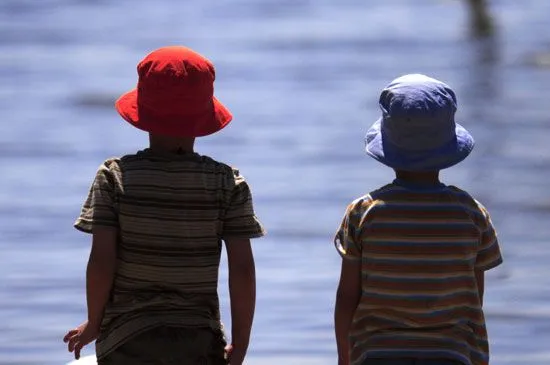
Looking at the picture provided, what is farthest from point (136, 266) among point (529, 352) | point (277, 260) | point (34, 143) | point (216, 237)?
point (34, 143)

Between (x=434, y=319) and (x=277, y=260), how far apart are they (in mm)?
4196

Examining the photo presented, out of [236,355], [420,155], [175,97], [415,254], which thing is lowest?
[236,355]

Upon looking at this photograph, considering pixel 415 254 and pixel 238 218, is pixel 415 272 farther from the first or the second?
pixel 238 218

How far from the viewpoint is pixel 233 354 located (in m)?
3.89

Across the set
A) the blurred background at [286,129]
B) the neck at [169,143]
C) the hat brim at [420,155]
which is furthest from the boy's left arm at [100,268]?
the blurred background at [286,129]

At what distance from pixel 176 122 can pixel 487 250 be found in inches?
32.0

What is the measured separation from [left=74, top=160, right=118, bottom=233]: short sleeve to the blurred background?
2.57m

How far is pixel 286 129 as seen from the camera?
1184 cm

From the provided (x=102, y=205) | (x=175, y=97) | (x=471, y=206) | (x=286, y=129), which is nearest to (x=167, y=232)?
(x=102, y=205)

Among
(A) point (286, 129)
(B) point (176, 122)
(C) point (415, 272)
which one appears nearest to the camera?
(C) point (415, 272)

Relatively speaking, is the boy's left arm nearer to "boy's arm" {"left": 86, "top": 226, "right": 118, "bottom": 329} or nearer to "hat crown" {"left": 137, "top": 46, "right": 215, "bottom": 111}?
"boy's arm" {"left": 86, "top": 226, "right": 118, "bottom": 329}

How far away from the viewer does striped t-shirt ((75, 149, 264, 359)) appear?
3.80m

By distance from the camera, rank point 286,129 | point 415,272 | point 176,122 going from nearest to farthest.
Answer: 1. point 415,272
2. point 176,122
3. point 286,129

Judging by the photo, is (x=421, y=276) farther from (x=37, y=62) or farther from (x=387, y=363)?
(x=37, y=62)
